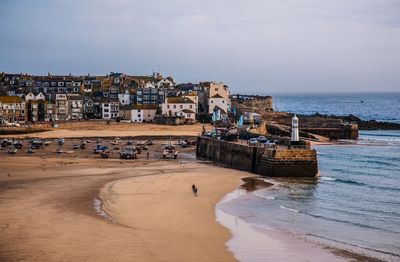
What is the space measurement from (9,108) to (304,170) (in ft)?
194

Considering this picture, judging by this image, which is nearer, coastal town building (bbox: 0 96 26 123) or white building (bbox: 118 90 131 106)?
coastal town building (bbox: 0 96 26 123)

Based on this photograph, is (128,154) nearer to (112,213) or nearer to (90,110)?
(112,213)

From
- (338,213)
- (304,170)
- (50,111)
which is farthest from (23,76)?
(338,213)

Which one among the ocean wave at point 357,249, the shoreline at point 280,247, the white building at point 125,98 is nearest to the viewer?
the shoreline at point 280,247

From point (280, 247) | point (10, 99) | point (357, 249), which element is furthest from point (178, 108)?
point (357, 249)

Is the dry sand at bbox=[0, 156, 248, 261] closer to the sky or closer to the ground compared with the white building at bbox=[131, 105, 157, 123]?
closer to the ground

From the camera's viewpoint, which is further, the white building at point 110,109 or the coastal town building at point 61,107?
the white building at point 110,109

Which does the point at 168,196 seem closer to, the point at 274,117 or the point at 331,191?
the point at 331,191

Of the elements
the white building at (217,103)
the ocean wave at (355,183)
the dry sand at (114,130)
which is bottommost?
the ocean wave at (355,183)

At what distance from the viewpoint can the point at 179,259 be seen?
60.0 ft

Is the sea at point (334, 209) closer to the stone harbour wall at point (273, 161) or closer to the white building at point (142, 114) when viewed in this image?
the stone harbour wall at point (273, 161)

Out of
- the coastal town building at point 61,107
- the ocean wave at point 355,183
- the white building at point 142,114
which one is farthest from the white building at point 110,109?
the ocean wave at point 355,183

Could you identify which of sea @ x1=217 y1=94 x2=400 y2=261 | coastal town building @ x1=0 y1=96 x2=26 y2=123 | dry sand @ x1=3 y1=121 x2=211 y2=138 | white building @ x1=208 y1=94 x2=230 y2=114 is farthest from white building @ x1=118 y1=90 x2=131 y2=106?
sea @ x1=217 y1=94 x2=400 y2=261

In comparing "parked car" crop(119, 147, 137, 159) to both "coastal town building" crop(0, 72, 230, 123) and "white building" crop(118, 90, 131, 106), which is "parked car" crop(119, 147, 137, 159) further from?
"white building" crop(118, 90, 131, 106)
